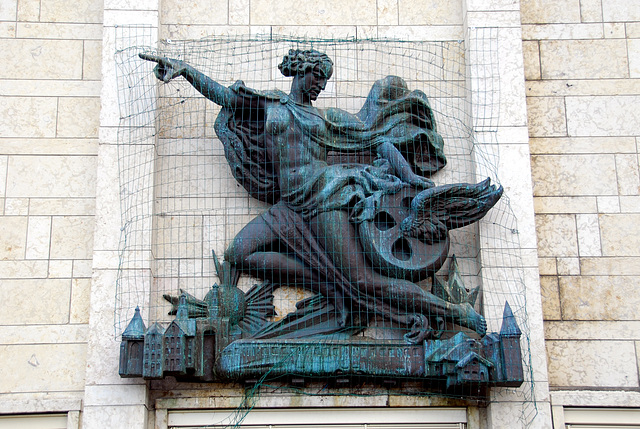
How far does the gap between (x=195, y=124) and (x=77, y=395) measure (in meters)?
2.35

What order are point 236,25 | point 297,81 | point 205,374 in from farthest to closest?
point 236,25, point 297,81, point 205,374

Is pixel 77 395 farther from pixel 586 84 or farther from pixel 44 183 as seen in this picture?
pixel 586 84

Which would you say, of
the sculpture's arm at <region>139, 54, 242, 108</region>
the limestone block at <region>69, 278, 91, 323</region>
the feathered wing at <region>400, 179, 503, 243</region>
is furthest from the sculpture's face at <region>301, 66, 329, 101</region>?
the limestone block at <region>69, 278, 91, 323</region>

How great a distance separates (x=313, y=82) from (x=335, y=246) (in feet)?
4.45

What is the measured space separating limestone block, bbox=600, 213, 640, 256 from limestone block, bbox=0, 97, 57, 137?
4.52 m

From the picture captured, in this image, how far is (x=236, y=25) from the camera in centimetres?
870

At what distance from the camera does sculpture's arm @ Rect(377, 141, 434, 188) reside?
307 inches

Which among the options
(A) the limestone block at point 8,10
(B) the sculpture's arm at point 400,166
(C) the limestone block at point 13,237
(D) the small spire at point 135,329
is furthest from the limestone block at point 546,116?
(A) the limestone block at point 8,10

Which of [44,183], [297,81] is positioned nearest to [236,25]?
[297,81]

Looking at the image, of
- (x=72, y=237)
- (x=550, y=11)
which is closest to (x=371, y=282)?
(x=72, y=237)

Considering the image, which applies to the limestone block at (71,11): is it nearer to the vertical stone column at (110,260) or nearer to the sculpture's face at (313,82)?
the vertical stone column at (110,260)

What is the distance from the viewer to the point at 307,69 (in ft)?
26.6

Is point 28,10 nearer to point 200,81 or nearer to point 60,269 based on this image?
point 200,81

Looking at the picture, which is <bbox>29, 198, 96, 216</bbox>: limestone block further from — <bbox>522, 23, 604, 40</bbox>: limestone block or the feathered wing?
<bbox>522, 23, 604, 40</bbox>: limestone block
